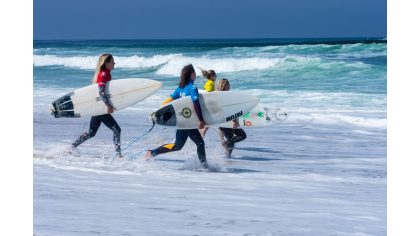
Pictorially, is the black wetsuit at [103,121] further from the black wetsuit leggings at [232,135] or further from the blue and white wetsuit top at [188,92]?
the black wetsuit leggings at [232,135]

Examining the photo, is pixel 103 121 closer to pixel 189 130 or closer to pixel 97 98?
pixel 97 98

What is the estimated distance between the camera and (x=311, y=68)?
16.5m

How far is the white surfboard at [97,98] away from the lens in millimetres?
6410

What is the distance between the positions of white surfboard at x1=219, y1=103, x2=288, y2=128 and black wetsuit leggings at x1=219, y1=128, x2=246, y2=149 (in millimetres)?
565

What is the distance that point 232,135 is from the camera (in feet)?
22.0

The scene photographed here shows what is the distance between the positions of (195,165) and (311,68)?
428 inches

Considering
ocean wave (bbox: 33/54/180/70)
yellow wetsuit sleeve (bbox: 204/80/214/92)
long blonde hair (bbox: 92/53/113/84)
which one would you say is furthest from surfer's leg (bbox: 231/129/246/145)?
ocean wave (bbox: 33/54/180/70)

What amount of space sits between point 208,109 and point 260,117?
1387 millimetres

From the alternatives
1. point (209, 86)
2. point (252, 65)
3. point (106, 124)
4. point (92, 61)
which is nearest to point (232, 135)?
point (209, 86)

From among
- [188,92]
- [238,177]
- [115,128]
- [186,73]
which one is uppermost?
[186,73]

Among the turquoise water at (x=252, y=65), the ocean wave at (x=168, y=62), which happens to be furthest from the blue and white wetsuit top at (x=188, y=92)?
the ocean wave at (x=168, y=62)

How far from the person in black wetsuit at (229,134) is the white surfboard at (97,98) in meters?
0.68
